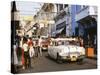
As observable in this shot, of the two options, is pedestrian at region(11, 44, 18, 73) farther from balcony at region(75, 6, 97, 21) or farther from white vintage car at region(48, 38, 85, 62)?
balcony at region(75, 6, 97, 21)

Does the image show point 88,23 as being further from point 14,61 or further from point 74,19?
point 14,61

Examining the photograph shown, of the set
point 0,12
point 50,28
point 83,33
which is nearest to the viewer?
point 0,12

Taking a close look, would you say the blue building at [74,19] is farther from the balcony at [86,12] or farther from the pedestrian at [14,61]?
the pedestrian at [14,61]

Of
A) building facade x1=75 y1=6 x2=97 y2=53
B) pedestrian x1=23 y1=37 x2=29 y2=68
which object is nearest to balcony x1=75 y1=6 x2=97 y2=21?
building facade x1=75 y1=6 x2=97 y2=53

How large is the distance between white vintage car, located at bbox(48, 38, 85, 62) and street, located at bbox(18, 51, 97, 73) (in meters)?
0.05

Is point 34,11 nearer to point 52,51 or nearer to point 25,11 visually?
point 25,11

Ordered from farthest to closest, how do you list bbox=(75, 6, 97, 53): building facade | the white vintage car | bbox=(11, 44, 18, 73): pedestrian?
bbox=(75, 6, 97, 53): building facade, the white vintage car, bbox=(11, 44, 18, 73): pedestrian

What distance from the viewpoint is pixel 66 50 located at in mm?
1898

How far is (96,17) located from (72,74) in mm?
606

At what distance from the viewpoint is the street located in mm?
1762

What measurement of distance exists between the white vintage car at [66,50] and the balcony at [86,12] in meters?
0.23

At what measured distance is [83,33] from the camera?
1.97 m

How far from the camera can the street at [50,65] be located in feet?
5.78

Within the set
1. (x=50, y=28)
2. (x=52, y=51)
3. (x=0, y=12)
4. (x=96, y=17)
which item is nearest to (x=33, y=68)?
(x=52, y=51)
